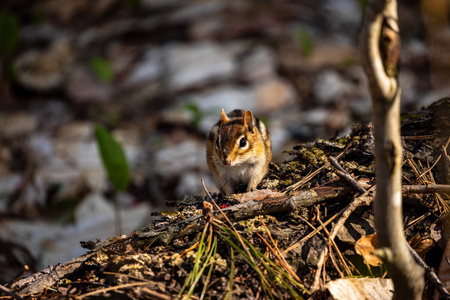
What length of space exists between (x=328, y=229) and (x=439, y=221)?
0.52 meters

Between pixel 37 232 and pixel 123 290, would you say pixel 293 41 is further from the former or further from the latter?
pixel 123 290

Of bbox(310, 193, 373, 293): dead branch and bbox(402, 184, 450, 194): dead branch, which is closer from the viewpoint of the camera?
bbox(310, 193, 373, 293): dead branch

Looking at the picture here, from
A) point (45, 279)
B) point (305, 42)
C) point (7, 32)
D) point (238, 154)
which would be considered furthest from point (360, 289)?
point (7, 32)

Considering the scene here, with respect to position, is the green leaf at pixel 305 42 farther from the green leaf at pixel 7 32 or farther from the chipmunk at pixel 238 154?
the green leaf at pixel 7 32

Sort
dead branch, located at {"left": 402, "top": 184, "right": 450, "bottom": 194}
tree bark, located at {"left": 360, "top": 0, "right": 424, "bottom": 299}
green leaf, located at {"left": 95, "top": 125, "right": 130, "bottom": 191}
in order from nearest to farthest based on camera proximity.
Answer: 1. tree bark, located at {"left": 360, "top": 0, "right": 424, "bottom": 299}
2. dead branch, located at {"left": 402, "top": 184, "right": 450, "bottom": 194}
3. green leaf, located at {"left": 95, "top": 125, "right": 130, "bottom": 191}

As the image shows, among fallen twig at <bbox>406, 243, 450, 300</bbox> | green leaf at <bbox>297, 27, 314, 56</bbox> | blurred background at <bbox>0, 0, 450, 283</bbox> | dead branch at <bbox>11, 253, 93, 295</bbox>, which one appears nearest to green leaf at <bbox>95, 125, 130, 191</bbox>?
blurred background at <bbox>0, 0, 450, 283</bbox>

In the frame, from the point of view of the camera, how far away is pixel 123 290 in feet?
5.30

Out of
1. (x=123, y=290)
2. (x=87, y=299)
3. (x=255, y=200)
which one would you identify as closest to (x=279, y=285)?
(x=255, y=200)

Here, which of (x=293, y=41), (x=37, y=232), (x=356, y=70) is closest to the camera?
(x=37, y=232)

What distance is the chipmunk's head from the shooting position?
2943mm

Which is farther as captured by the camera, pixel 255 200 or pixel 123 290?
pixel 255 200

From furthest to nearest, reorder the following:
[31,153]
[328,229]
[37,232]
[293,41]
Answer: [293,41] → [31,153] → [37,232] → [328,229]

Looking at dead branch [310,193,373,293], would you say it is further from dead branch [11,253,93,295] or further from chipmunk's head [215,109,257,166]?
chipmunk's head [215,109,257,166]

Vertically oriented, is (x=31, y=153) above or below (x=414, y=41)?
below
